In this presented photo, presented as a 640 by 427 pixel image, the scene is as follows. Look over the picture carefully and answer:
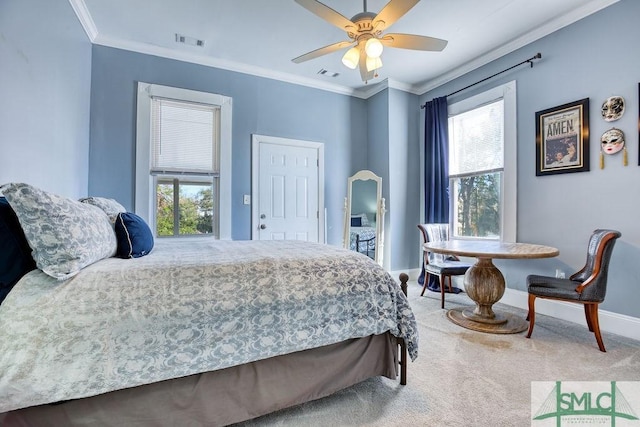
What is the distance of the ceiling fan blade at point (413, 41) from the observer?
237 cm

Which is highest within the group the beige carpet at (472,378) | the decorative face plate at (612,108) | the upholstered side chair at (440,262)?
the decorative face plate at (612,108)

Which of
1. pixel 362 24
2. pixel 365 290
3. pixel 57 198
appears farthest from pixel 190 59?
pixel 365 290

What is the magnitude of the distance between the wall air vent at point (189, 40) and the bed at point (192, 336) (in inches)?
109

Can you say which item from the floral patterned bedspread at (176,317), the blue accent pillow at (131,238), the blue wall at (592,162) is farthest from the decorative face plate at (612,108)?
the blue accent pillow at (131,238)

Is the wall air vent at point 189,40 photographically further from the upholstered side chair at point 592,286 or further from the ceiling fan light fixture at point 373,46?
the upholstered side chair at point 592,286

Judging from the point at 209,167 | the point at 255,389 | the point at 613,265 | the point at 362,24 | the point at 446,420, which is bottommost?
the point at 446,420

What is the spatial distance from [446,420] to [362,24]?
2.60m

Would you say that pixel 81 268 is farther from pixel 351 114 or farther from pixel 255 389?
pixel 351 114

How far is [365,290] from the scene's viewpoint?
5.40ft

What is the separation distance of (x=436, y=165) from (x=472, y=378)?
305 cm

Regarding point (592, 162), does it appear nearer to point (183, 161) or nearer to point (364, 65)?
point (364, 65)

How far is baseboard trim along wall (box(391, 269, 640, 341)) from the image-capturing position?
2.52 metres

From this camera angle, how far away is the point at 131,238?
1.72 m

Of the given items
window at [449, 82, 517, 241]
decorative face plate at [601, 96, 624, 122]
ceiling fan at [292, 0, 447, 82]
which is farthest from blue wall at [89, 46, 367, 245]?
decorative face plate at [601, 96, 624, 122]
